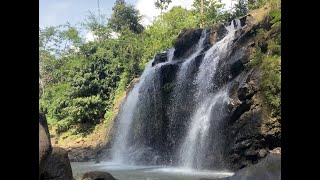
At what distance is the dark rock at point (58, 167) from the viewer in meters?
8.26

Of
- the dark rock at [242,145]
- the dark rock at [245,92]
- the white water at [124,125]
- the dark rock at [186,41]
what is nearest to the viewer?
the dark rock at [242,145]

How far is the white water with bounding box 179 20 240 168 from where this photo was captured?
1526 cm

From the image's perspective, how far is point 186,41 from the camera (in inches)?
888

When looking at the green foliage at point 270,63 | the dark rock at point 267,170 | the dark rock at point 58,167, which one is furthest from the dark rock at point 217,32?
the dark rock at point 58,167

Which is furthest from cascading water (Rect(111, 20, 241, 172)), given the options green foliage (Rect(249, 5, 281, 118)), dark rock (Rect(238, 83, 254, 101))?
green foliage (Rect(249, 5, 281, 118))

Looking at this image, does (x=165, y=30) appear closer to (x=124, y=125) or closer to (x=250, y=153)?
(x=124, y=125)

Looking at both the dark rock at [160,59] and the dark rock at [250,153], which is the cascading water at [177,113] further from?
the dark rock at [250,153]

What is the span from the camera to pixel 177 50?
74.9 ft

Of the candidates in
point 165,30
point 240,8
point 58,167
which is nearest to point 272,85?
point 58,167

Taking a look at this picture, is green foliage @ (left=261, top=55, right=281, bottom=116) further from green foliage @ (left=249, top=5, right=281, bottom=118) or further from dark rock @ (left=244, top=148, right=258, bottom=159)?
dark rock @ (left=244, top=148, right=258, bottom=159)

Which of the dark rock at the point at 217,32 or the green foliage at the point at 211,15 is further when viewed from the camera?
the green foliage at the point at 211,15

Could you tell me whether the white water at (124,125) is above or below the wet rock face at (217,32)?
below

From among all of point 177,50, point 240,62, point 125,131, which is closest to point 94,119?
point 125,131

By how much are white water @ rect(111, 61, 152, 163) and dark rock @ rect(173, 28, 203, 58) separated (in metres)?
2.18
